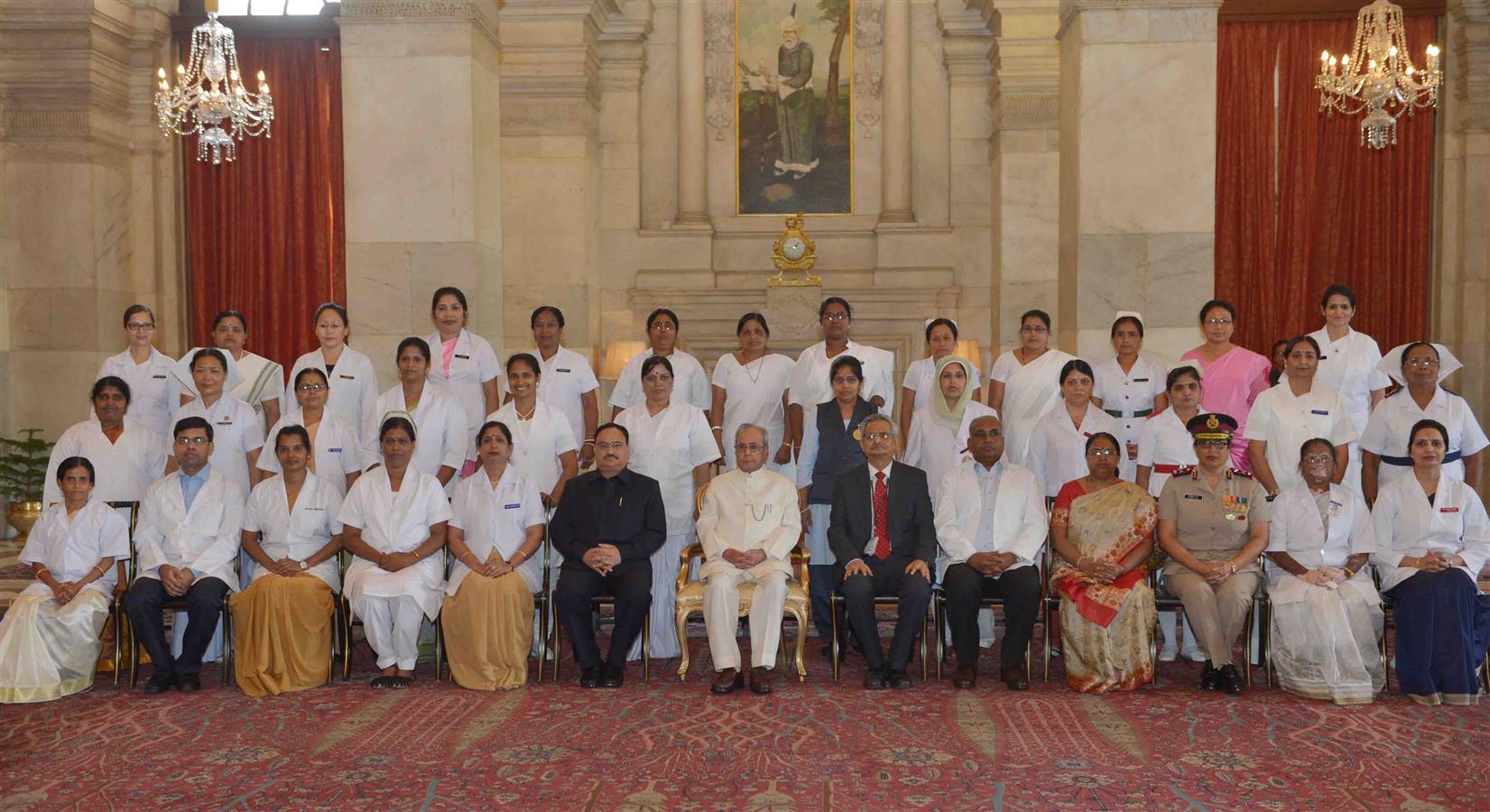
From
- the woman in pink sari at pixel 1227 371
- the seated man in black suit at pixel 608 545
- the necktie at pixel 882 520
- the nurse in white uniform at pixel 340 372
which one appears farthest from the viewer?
the nurse in white uniform at pixel 340 372

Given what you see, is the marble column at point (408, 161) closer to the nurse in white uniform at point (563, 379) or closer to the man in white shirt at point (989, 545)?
the nurse in white uniform at point (563, 379)

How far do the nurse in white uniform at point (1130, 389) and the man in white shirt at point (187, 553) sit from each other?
4675 millimetres

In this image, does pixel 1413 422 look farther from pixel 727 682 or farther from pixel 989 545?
pixel 727 682

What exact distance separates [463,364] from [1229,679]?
436 cm

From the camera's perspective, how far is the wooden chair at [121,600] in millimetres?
6008

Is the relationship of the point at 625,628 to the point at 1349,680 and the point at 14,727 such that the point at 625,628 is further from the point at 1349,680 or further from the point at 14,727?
the point at 1349,680

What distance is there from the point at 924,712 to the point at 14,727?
382 centimetres

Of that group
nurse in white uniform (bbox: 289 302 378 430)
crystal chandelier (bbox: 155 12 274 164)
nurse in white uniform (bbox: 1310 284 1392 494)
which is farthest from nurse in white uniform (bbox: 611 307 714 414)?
crystal chandelier (bbox: 155 12 274 164)

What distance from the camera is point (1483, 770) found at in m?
4.52

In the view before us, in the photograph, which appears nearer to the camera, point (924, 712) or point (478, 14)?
point (924, 712)

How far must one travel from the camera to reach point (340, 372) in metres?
6.99

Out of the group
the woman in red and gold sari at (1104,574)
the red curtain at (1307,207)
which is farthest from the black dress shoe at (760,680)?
the red curtain at (1307,207)

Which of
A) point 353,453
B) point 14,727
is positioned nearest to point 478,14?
point 353,453

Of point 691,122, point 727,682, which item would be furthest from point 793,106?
point 727,682
